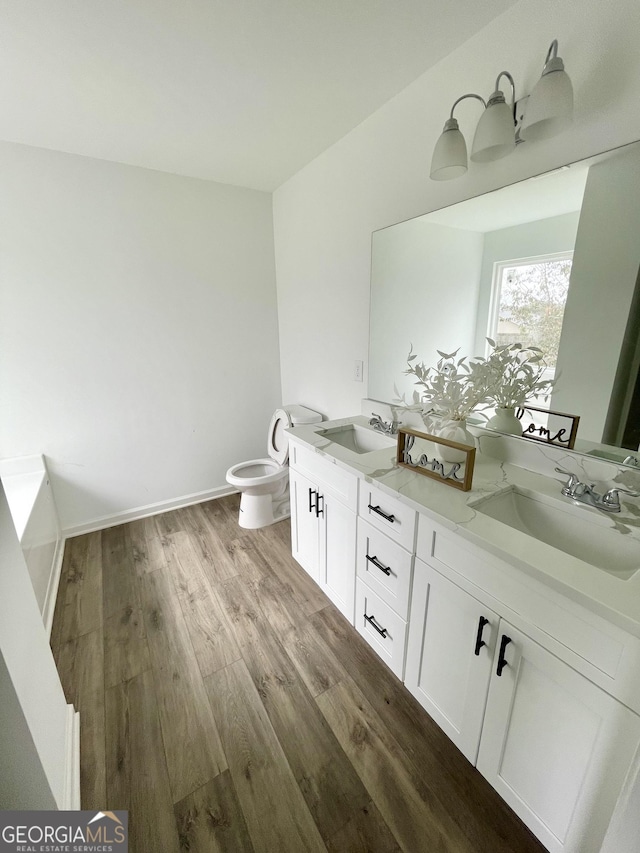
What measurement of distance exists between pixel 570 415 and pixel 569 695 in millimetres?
869

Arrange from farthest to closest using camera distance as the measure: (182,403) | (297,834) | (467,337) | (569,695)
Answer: (182,403) < (467,337) < (297,834) < (569,695)

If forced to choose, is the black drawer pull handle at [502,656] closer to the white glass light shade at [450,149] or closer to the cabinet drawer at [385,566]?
the cabinet drawer at [385,566]

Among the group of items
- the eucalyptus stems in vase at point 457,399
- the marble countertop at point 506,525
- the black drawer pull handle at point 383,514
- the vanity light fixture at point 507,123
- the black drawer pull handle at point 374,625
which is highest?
the vanity light fixture at point 507,123

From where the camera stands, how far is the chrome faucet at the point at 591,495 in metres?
1.04

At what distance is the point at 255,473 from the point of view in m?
2.68

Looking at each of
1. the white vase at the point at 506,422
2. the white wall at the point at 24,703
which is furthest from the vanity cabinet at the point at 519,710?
the white wall at the point at 24,703

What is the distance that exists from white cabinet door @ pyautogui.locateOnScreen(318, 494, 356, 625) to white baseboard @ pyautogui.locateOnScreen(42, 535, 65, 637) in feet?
4.49

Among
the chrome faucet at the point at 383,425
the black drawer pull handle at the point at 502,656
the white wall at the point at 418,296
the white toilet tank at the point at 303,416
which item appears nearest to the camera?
the black drawer pull handle at the point at 502,656

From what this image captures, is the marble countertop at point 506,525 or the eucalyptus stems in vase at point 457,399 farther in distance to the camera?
the eucalyptus stems in vase at point 457,399

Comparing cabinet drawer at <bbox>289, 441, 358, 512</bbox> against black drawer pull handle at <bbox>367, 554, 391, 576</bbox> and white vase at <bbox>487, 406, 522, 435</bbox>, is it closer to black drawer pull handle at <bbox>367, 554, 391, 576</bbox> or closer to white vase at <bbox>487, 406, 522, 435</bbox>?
black drawer pull handle at <bbox>367, 554, 391, 576</bbox>

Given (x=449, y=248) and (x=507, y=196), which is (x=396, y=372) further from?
(x=507, y=196)

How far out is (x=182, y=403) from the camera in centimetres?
268

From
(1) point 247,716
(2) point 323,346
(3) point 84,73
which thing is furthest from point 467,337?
(3) point 84,73

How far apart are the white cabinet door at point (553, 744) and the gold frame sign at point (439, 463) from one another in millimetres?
445
